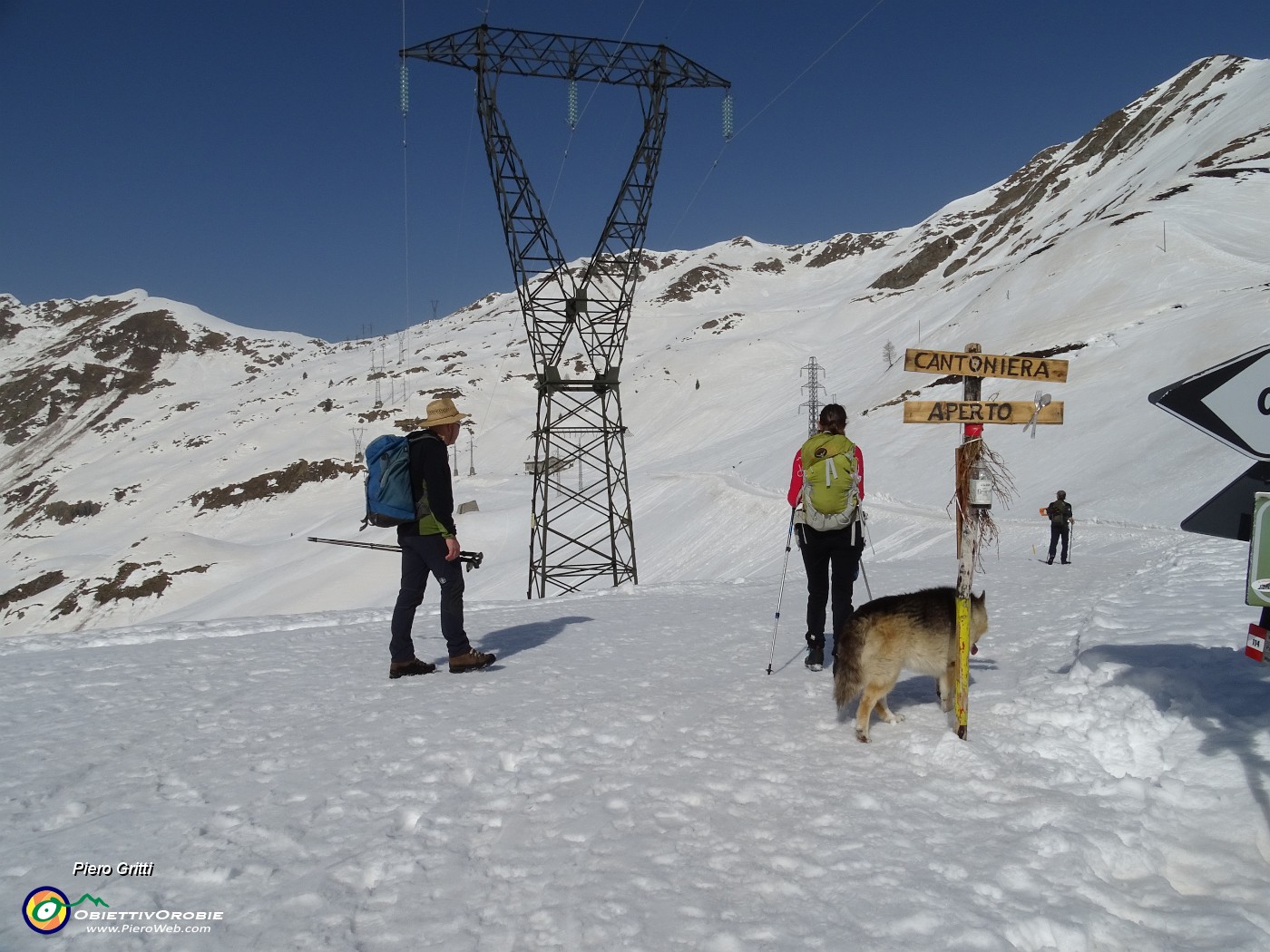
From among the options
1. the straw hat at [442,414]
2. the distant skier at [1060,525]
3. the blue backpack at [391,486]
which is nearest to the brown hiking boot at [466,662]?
the blue backpack at [391,486]

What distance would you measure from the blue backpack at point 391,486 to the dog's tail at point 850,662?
367 centimetres

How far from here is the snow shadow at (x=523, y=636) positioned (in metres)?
8.49

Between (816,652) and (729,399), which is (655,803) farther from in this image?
(729,399)

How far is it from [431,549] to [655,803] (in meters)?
3.41

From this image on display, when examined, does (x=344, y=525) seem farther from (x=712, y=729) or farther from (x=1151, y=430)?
(x=712, y=729)

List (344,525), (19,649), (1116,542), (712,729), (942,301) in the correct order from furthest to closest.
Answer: (942,301)
(344,525)
(1116,542)
(19,649)
(712,729)

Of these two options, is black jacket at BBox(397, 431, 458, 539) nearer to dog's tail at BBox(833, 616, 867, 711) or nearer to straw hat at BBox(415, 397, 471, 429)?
straw hat at BBox(415, 397, 471, 429)

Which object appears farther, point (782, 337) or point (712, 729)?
point (782, 337)

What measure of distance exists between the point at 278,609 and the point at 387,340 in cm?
15901

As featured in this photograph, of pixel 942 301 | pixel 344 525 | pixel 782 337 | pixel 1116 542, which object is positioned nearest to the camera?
pixel 1116 542

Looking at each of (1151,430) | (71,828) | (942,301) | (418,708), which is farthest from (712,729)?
(942,301)

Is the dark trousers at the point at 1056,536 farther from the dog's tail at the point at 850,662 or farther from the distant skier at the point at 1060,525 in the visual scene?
the dog's tail at the point at 850,662

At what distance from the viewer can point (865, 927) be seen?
315 cm

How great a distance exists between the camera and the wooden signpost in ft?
15.8
